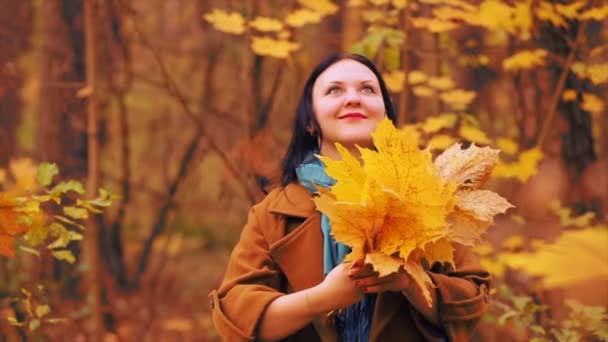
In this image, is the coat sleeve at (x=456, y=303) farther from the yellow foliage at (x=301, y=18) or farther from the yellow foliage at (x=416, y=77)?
the yellow foliage at (x=416, y=77)

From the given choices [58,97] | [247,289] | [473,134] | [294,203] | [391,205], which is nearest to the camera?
[391,205]

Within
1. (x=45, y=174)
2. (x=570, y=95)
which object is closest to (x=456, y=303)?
(x=45, y=174)

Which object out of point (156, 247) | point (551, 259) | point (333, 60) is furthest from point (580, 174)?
point (156, 247)

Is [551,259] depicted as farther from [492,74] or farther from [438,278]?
[492,74]

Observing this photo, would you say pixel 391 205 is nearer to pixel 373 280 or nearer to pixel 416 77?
pixel 373 280

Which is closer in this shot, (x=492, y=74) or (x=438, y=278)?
(x=438, y=278)

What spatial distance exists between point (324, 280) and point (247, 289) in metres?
0.20

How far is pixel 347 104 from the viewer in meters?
2.16

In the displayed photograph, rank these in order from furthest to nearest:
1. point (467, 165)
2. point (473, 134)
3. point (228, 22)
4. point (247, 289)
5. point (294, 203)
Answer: point (473, 134) < point (228, 22) < point (294, 203) < point (247, 289) < point (467, 165)

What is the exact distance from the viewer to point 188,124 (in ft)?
28.0

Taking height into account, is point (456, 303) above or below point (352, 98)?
below

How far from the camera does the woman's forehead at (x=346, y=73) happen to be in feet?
7.29

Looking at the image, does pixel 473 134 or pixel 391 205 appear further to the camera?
pixel 473 134

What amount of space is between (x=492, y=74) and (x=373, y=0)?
2.52 metres
